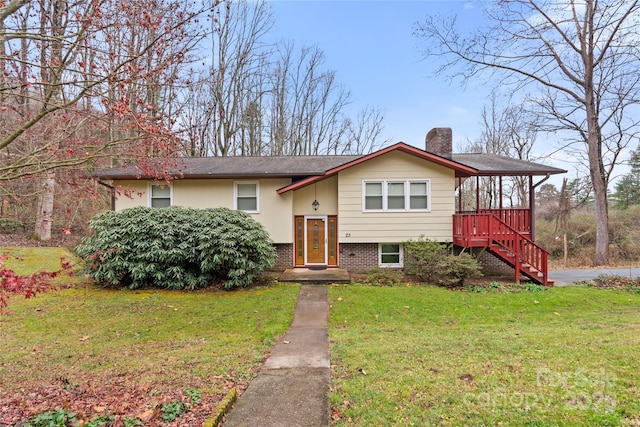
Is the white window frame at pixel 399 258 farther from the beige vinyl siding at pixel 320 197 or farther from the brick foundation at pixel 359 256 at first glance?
the beige vinyl siding at pixel 320 197

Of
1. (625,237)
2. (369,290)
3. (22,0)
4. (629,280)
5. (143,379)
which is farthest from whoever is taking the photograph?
(625,237)

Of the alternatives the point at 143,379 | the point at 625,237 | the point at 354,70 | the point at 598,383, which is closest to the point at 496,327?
the point at 598,383

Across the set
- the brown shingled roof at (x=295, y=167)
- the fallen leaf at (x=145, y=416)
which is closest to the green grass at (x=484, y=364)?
the fallen leaf at (x=145, y=416)

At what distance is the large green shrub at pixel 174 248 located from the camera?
370 inches

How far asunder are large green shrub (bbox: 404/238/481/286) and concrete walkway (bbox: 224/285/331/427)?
17.5 ft

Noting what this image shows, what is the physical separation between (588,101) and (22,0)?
2074 cm

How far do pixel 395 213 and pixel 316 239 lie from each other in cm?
322

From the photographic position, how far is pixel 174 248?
948 centimetres

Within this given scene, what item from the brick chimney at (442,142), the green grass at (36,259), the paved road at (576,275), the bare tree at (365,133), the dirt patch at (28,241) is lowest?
the paved road at (576,275)

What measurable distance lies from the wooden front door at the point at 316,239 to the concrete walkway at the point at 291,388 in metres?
6.09

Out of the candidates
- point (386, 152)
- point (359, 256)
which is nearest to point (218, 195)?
point (359, 256)

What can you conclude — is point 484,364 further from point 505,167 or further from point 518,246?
point 505,167

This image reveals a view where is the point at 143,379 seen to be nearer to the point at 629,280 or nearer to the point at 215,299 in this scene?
the point at 215,299

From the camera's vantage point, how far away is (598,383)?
140 inches
